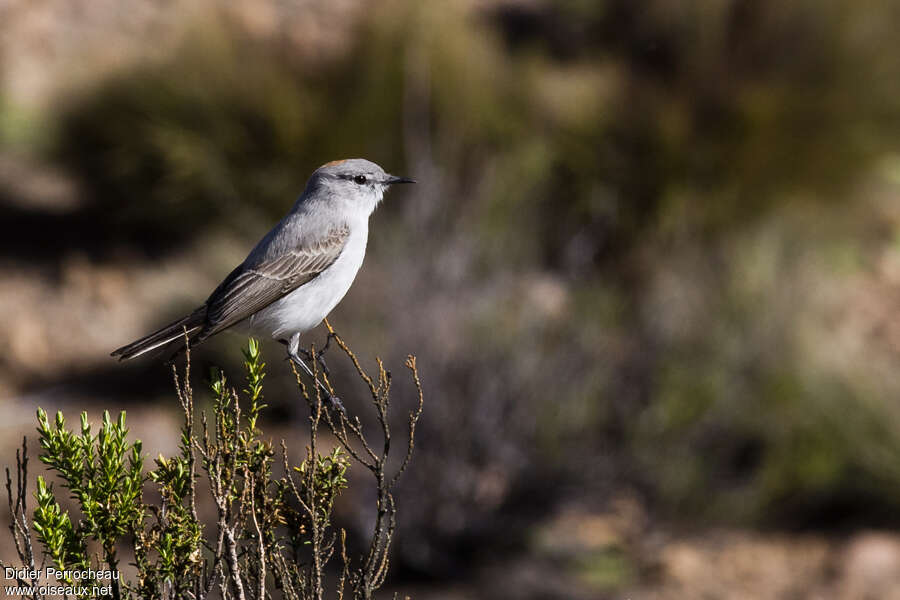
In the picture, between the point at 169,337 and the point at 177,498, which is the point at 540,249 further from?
the point at 177,498

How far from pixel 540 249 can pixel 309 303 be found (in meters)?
5.11

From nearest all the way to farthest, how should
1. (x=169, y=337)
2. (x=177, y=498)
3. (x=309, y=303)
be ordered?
(x=177, y=498)
(x=169, y=337)
(x=309, y=303)

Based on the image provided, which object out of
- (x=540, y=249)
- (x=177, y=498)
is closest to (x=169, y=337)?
(x=177, y=498)

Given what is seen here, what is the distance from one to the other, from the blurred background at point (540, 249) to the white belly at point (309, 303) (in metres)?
3.12

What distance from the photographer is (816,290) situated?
24.2 feet

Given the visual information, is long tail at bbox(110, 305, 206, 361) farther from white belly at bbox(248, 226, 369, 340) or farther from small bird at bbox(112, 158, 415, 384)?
white belly at bbox(248, 226, 369, 340)

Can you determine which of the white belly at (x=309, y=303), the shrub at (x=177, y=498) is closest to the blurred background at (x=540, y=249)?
the white belly at (x=309, y=303)

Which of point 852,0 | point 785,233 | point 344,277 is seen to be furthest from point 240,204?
point 852,0

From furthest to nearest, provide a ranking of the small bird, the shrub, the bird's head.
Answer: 1. the bird's head
2. the small bird
3. the shrub

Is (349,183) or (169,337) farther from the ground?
(349,183)

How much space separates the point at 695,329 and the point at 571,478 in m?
1.40

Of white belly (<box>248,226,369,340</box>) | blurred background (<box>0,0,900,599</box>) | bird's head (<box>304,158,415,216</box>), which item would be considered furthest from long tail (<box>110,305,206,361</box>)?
blurred background (<box>0,0,900,599</box>)

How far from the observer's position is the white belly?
3.09 m

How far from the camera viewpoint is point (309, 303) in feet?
10.2
